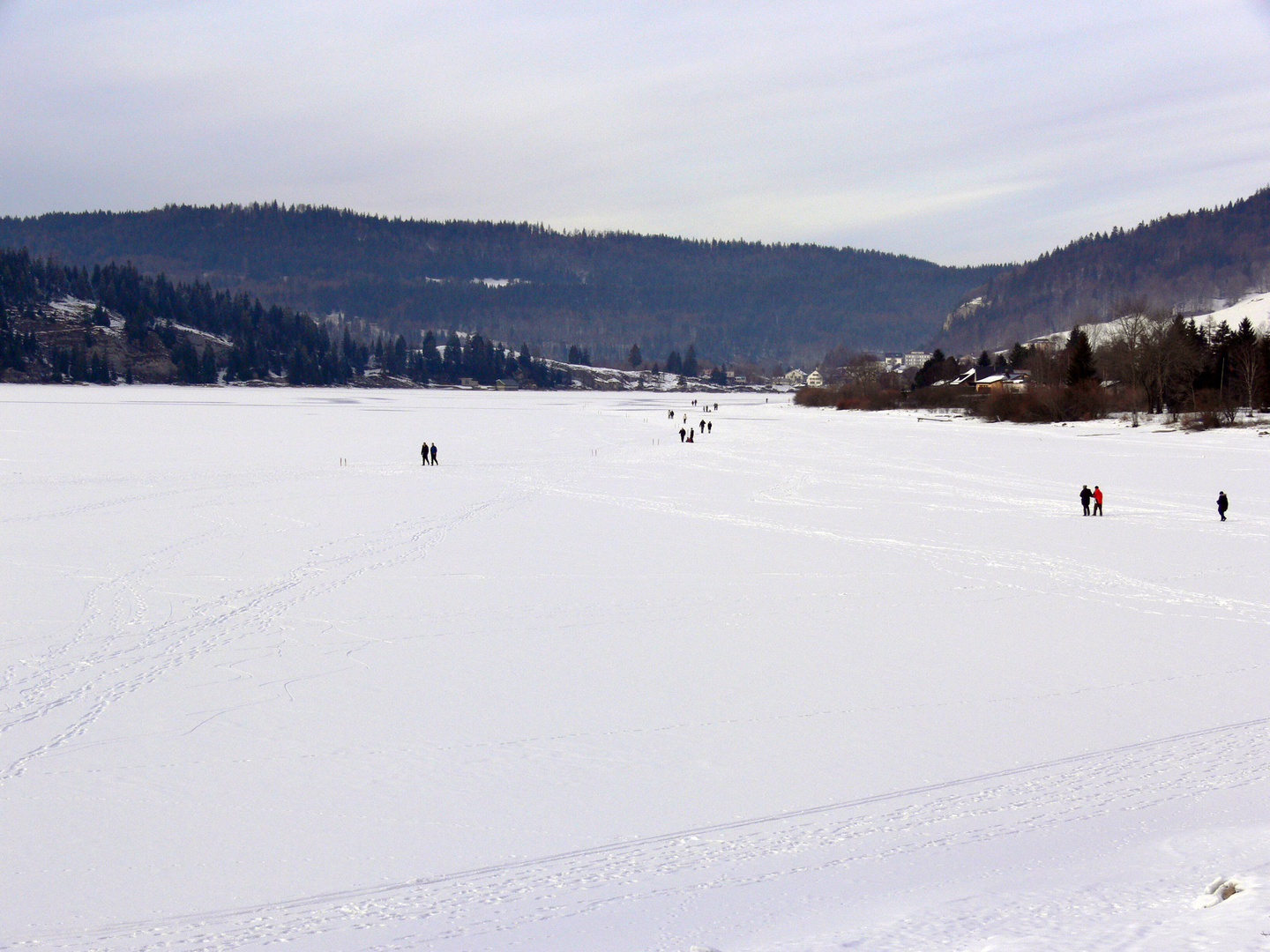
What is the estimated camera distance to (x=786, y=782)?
25.0 feet

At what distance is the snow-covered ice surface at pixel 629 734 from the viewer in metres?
5.75

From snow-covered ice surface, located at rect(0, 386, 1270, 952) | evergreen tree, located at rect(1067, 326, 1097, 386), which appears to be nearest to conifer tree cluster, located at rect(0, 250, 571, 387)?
evergreen tree, located at rect(1067, 326, 1097, 386)

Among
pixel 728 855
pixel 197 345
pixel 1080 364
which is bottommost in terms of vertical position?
pixel 728 855

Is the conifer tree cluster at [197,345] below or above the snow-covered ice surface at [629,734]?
above

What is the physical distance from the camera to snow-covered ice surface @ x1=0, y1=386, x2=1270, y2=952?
18.9ft

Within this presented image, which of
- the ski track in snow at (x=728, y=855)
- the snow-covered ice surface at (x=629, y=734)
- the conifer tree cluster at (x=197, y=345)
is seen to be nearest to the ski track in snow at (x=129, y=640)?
the snow-covered ice surface at (x=629, y=734)

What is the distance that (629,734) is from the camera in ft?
28.2

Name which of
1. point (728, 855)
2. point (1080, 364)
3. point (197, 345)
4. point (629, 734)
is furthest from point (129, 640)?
point (197, 345)

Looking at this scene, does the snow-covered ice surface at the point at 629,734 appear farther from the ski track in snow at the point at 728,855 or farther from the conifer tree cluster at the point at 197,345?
the conifer tree cluster at the point at 197,345

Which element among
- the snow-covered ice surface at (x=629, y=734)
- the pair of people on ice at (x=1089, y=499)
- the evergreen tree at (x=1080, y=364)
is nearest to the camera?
the snow-covered ice surface at (x=629, y=734)

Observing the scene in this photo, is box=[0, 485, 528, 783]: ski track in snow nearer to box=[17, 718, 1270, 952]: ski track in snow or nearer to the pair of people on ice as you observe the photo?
box=[17, 718, 1270, 952]: ski track in snow

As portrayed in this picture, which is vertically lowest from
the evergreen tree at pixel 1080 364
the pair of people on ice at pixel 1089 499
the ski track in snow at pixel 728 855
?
the ski track in snow at pixel 728 855

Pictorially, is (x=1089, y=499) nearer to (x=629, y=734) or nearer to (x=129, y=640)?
(x=629, y=734)

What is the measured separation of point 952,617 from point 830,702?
13.6 ft
